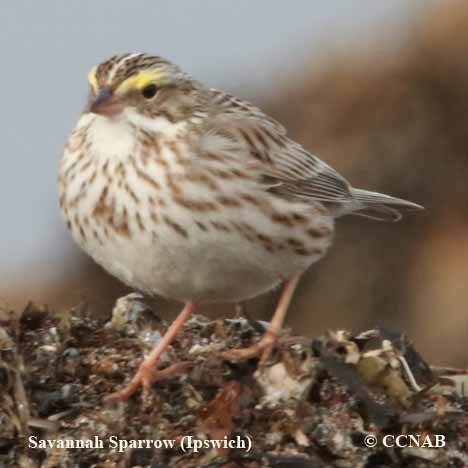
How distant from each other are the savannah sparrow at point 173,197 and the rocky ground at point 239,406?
11.6 inches

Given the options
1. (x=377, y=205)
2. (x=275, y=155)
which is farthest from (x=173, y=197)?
(x=377, y=205)

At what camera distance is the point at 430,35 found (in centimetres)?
1454

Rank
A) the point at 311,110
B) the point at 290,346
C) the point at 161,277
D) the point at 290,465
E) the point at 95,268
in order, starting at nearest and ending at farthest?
the point at 290,465
the point at 290,346
the point at 161,277
the point at 95,268
the point at 311,110

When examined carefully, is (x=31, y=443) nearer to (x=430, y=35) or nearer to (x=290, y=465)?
(x=290, y=465)

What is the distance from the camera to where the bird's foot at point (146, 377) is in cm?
643

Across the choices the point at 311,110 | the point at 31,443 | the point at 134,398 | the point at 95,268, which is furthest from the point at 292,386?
the point at 311,110

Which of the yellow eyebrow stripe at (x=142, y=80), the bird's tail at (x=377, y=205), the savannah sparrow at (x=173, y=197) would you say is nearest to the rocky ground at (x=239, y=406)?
the savannah sparrow at (x=173, y=197)

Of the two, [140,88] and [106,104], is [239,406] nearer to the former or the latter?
[106,104]

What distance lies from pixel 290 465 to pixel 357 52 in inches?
356

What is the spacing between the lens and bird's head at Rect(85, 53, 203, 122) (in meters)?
7.27

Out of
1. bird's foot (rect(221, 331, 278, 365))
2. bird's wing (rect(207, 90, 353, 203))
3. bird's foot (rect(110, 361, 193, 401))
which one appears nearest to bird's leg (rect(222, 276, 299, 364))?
bird's foot (rect(221, 331, 278, 365))

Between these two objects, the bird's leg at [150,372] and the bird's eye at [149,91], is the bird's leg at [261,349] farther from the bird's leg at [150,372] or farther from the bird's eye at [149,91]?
the bird's eye at [149,91]

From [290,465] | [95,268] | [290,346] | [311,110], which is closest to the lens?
[290,465]

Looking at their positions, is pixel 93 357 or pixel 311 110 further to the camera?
pixel 311 110
